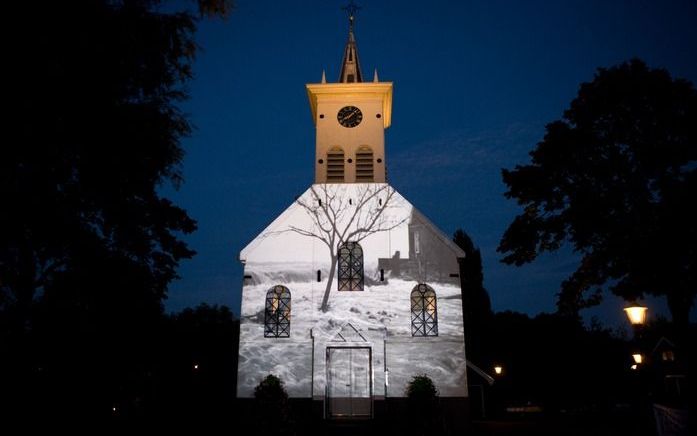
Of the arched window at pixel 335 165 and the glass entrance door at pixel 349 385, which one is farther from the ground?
the arched window at pixel 335 165

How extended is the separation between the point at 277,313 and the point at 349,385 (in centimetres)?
333

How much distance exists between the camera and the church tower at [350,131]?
20.2m

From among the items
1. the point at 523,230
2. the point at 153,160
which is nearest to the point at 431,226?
the point at 523,230

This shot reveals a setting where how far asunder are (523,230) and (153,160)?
12.1m

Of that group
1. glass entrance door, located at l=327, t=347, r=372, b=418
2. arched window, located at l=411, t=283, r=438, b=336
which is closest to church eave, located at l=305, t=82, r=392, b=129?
arched window, located at l=411, t=283, r=438, b=336

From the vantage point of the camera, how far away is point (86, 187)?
31.1 feet

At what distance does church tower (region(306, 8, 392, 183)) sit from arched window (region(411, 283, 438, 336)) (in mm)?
4636

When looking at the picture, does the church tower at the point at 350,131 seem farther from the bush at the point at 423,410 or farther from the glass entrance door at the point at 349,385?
the bush at the point at 423,410

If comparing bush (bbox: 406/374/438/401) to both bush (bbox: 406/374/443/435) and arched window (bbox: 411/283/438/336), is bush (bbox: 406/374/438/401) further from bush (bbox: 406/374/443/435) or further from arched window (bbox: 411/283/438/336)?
arched window (bbox: 411/283/438/336)

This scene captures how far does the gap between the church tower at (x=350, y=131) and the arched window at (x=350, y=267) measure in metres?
3.04

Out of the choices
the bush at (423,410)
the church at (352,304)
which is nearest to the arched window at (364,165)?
the church at (352,304)

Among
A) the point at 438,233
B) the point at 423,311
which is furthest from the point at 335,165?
the point at 423,311

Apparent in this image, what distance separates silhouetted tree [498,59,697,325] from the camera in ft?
46.1

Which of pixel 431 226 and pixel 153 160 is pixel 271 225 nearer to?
pixel 431 226
